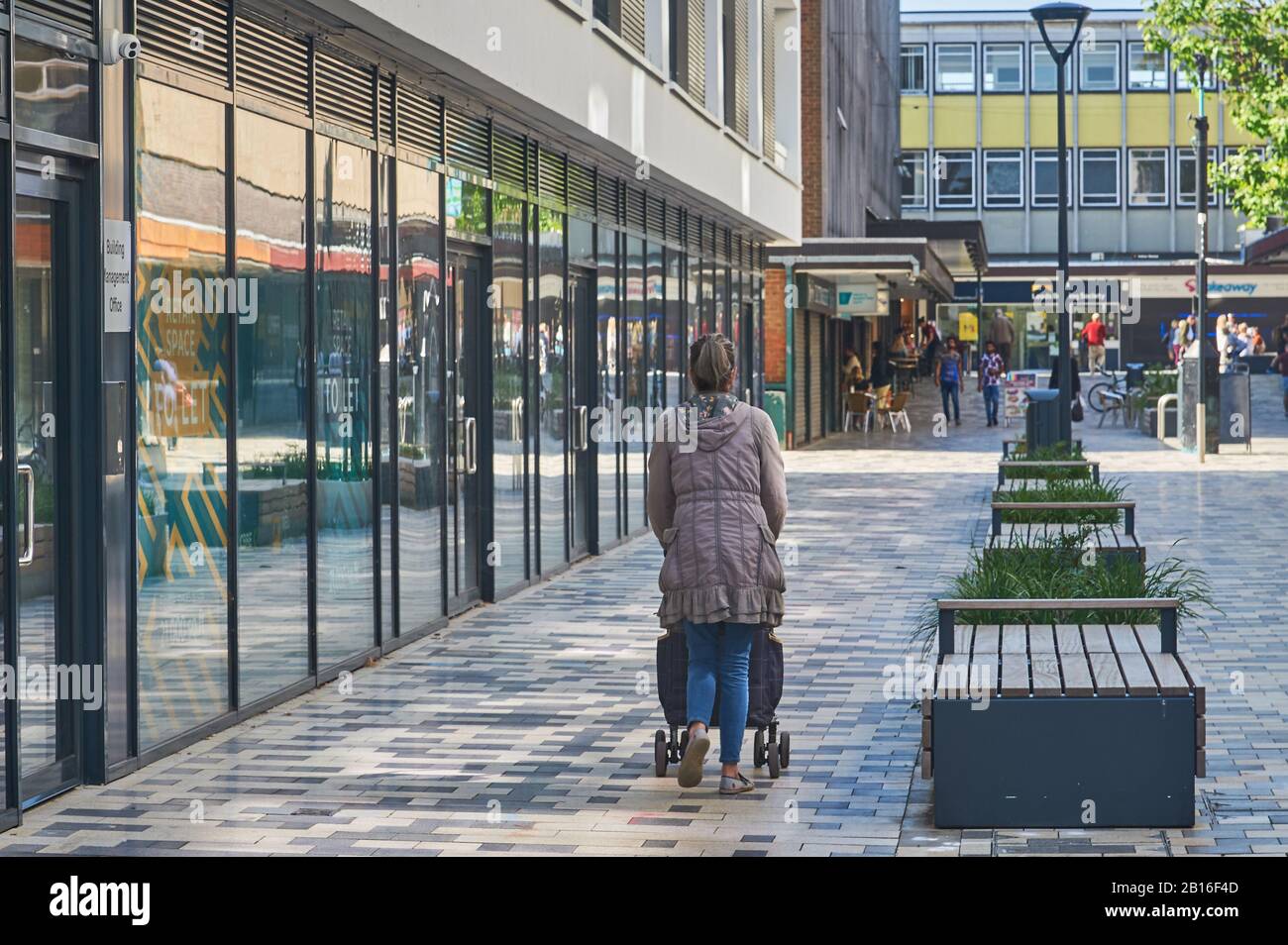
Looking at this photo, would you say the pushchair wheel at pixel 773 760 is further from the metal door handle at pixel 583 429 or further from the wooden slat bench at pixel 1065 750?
the metal door handle at pixel 583 429

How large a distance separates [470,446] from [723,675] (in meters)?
6.09

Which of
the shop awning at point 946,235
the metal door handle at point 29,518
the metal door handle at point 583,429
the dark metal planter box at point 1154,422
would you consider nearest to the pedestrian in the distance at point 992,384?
the shop awning at point 946,235

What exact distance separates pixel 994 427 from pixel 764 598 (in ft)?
109

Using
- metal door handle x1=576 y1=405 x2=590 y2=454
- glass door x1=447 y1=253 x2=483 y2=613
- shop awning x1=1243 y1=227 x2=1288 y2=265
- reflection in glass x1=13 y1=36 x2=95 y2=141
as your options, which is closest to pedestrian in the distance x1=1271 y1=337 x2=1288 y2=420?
shop awning x1=1243 y1=227 x2=1288 y2=265

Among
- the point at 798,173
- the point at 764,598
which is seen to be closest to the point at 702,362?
the point at 764,598

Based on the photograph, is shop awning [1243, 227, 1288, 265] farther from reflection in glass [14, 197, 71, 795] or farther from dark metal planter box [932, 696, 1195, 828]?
reflection in glass [14, 197, 71, 795]

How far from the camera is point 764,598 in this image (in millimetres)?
7551

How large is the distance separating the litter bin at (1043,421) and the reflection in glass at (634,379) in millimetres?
5531

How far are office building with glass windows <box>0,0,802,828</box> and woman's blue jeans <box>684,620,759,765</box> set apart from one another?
7.59 ft

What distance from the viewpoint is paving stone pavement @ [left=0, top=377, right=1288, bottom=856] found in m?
6.96

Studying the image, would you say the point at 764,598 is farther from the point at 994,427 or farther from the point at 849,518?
the point at 994,427

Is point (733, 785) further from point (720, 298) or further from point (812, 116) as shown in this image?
point (812, 116)

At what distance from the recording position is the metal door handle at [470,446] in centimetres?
1349

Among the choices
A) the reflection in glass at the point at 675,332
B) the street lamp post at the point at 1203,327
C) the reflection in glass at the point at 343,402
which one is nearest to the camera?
the reflection in glass at the point at 343,402
